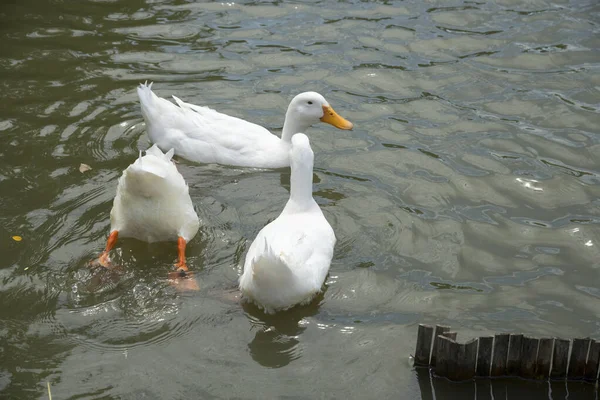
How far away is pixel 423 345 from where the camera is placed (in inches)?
182

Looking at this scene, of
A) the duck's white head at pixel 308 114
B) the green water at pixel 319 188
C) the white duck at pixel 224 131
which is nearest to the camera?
the green water at pixel 319 188

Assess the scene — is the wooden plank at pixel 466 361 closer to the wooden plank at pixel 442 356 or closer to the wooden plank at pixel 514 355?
the wooden plank at pixel 442 356

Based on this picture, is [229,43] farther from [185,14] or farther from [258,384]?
[258,384]

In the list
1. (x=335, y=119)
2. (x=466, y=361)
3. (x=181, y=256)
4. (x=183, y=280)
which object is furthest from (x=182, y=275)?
(x=335, y=119)

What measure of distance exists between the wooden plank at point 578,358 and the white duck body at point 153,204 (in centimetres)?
277

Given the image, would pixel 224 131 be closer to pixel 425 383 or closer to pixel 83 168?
pixel 83 168

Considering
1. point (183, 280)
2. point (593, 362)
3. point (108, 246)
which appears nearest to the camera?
point (593, 362)

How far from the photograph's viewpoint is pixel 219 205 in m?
6.45

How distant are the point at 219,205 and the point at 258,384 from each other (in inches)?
86.3

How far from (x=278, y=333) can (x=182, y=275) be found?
2.87 ft

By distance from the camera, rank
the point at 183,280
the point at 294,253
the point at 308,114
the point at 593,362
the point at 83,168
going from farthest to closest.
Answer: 1. the point at 308,114
2. the point at 83,168
3. the point at 183,280
4. the point at 294,253
5. the point at 593,362

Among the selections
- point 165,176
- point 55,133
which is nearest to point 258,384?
point 165,176

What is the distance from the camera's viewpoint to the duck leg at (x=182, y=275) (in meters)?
5.36

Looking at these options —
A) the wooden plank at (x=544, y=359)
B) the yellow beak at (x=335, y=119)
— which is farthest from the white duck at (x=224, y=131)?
the wooden plank at (x=544, y=359)
